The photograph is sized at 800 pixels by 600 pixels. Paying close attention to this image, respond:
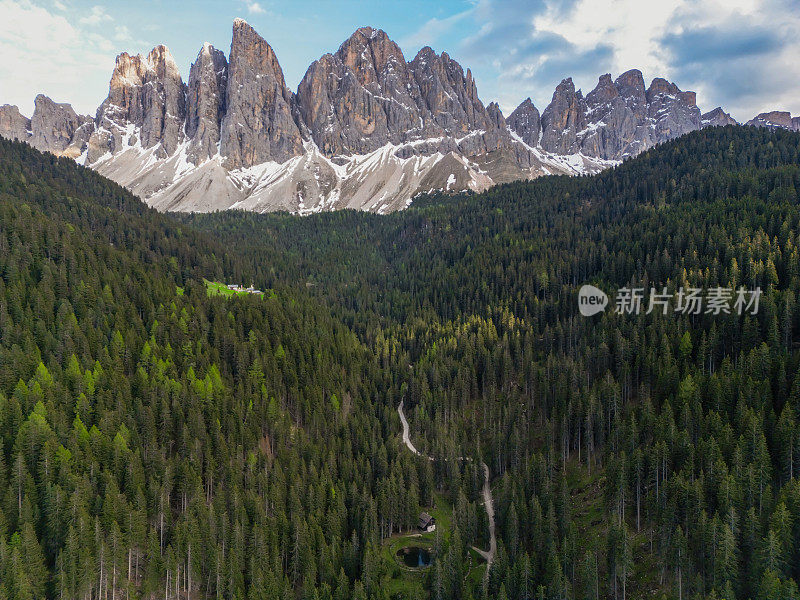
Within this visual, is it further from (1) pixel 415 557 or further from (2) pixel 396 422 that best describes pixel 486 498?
(2) pixel 396 422

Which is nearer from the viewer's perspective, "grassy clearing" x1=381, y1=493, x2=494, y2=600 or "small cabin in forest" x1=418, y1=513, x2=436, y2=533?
"grassy clearing" x1=381, y1=493, x2=494, y2=600

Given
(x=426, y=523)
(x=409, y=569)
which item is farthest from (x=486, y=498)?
(x=409, y=569)

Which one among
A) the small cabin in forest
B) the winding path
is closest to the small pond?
the small cabin in forest

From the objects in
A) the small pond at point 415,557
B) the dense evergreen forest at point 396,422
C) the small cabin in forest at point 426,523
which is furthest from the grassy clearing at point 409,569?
the small cabin in forest at point 426,523

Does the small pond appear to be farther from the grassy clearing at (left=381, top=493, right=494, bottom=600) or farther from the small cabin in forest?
the small cabin in forest

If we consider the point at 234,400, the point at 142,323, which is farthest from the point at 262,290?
the point at 234,400
